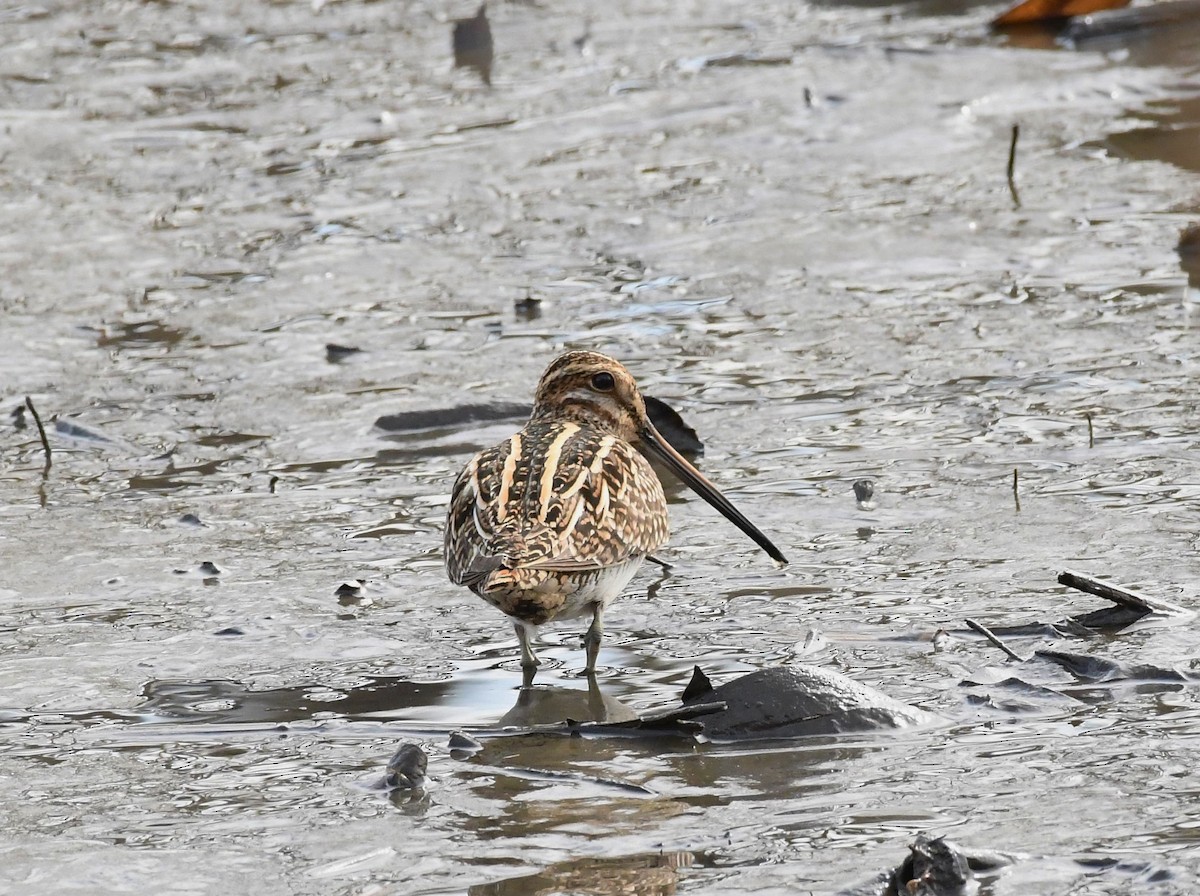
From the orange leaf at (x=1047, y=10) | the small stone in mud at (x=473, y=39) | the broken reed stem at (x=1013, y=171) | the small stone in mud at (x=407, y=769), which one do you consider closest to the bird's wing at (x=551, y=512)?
the small stone in mud at (x=407, y=769)

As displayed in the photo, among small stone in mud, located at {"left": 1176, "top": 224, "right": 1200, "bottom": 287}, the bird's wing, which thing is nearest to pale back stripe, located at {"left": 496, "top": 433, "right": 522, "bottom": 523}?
the bird's wing

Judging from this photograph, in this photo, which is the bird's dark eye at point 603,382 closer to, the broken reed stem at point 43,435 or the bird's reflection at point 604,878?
the broken reed stem at point 43,435

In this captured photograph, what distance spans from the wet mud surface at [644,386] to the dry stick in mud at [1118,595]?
105 mm

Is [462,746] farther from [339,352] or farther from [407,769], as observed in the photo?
[339,352]

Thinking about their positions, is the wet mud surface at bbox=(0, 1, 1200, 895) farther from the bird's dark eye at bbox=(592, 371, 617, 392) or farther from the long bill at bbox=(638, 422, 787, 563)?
the bird's dark eye at bbox=(592, 371, 617, 392)

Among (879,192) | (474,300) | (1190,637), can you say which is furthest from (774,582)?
(879,192)

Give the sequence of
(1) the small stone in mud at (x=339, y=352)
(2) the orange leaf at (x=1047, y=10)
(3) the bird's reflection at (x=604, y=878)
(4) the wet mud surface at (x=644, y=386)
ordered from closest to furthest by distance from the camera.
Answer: (3) the bird's reflection at (x=604, y=878) → (4) the wet mud surface at (x=644, y=386) → (1) the small stone in mud at (x=339, y=352) → (2) the orange leaf at (x=1047, y=10)

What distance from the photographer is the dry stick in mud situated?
16.8 ft

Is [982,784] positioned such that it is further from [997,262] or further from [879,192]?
[879,192]

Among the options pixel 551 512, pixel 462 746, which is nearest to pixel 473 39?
pixel 551 512

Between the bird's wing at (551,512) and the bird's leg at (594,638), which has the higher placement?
the bird's wing at (551,512)

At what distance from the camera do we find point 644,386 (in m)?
7.69

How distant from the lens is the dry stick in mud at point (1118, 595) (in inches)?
202

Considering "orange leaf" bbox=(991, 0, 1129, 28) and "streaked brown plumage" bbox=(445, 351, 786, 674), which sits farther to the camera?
"orange leaf" bbox=(991, 0, 1129, 28)
